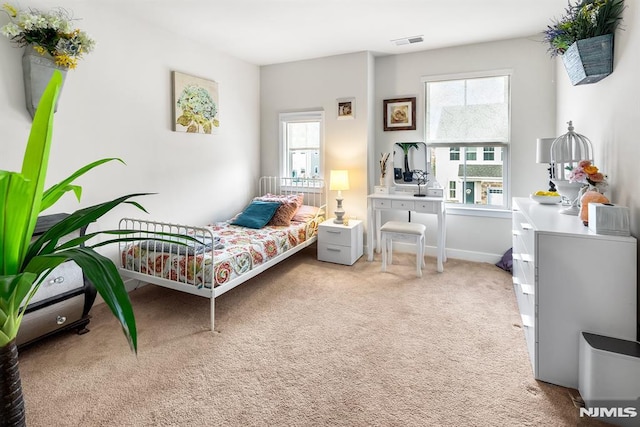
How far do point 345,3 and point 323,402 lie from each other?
10.4ft

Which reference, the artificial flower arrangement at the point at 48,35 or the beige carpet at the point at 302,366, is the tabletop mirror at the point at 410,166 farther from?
the artificial flower arrangement at the point at 48,35

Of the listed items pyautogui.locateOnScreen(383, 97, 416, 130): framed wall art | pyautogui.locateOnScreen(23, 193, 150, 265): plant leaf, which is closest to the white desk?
pyautogui.locateOnScreen(383, 97, 416, 130): framed wall art

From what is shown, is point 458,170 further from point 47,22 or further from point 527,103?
point 47,22

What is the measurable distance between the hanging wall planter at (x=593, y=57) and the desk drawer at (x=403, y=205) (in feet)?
6.52

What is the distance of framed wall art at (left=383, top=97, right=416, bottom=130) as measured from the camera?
4391 millimetres

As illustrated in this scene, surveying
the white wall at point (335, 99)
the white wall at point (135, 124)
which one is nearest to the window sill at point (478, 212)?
the white wall at point (335, 99)

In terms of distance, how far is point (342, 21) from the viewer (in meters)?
3.39

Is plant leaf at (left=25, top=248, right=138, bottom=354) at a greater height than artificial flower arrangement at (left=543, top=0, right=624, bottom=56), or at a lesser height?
lesser

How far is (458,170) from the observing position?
4277 mm

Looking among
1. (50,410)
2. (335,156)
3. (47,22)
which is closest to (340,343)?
(50,410)

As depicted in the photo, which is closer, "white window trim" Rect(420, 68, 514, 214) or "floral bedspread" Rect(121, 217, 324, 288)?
"floral bedspread" Rect(121, 217, 324, 288)

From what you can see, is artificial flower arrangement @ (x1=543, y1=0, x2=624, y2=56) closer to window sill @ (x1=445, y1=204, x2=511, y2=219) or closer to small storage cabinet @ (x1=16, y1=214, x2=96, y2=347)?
window sill @ (x1=445, y1=204, x2=511, y2=219)

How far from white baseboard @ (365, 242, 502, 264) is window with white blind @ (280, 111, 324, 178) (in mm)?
1568

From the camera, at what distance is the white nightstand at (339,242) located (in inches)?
160
